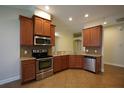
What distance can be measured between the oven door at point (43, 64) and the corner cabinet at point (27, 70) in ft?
0.69

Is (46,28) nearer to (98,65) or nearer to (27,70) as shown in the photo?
(27,70)

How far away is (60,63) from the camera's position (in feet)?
16.1

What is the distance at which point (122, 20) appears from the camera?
482 cm

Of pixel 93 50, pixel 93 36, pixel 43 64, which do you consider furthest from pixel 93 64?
pixel 43 64

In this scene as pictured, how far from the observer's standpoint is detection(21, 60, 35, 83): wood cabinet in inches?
129

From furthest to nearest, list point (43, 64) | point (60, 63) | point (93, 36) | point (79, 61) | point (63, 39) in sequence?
point (63, 39), point (79, 61), point (93, 36), point (60, 63), point (43, 64)

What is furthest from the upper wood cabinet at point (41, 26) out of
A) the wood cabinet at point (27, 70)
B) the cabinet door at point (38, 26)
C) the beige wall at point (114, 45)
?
the beige wall at point (114, 45)

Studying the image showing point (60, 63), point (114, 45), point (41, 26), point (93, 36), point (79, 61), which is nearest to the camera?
point (41, 26)

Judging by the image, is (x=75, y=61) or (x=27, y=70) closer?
(x=27, y=70)

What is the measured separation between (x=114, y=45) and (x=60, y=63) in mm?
4023

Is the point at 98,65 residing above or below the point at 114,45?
below

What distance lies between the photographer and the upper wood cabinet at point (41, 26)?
3881mm

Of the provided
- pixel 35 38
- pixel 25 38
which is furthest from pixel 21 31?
pixel 35 38

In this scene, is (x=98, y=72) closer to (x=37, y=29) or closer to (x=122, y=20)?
(x=122, y=20)
